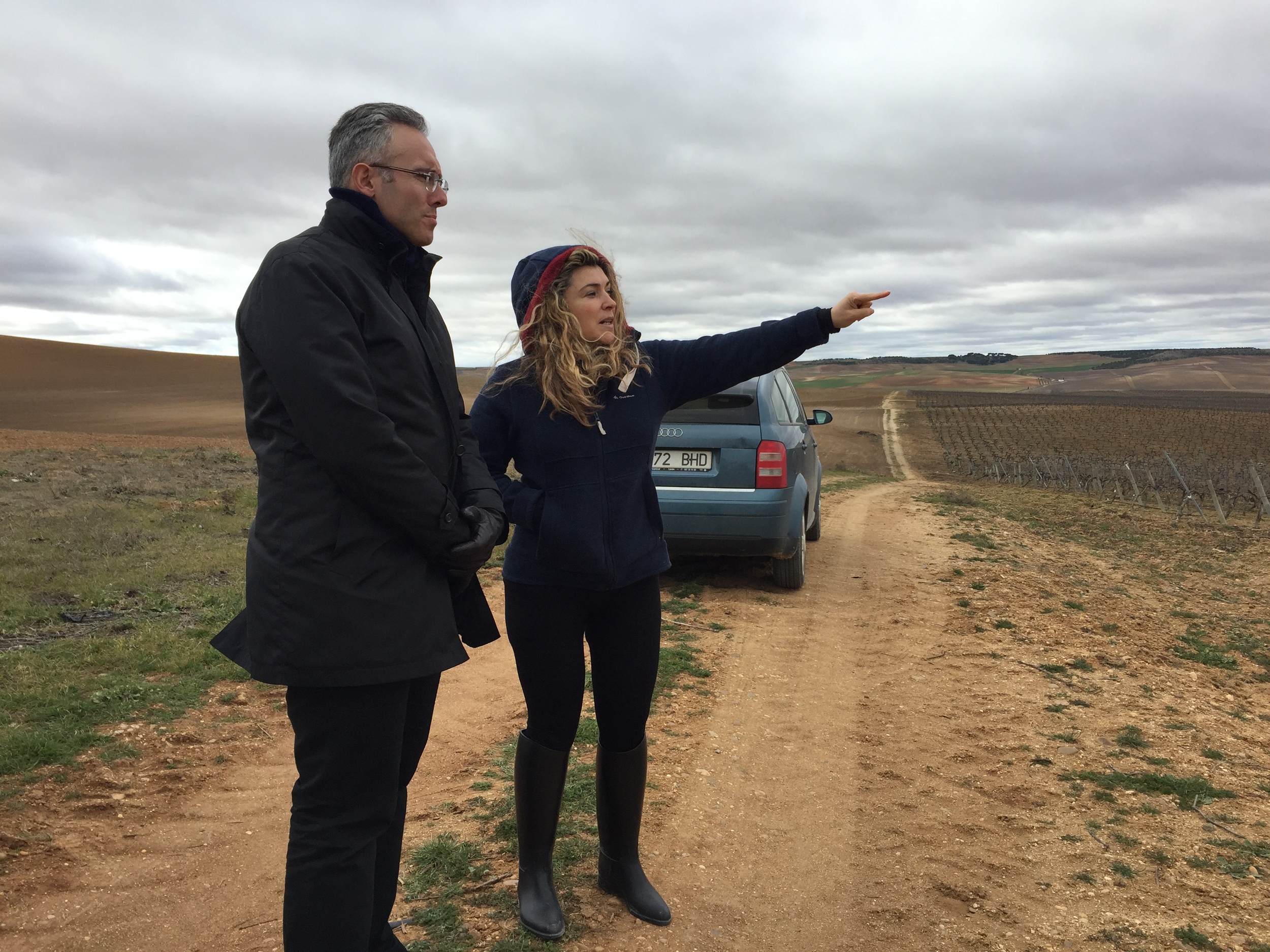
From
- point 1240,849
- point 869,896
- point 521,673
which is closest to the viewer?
point 521,673

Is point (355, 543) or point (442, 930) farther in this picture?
point (442, 930)

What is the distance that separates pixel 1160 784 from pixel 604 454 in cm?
293

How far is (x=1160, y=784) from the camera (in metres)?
3.61

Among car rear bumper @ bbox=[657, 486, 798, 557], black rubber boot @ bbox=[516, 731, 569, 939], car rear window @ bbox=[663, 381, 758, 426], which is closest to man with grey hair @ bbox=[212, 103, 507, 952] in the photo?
black rubber boot @ bbox=[516, 731, 569, 939]

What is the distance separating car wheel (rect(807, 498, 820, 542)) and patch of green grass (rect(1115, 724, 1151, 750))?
521 cm

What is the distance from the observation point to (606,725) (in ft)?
8.48

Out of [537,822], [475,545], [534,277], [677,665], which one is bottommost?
[677,665]

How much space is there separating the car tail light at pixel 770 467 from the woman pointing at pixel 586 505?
4.07m

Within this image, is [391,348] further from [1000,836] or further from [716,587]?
[716,587]

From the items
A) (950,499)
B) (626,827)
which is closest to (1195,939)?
(626,827)

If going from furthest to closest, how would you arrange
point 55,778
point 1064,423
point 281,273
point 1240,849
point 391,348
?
1. point 1064,423
2. point 55,778
3. point 1240,849
4. point 391,348
5. point 281,273

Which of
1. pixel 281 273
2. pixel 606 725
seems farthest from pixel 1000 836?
pixel 281 273

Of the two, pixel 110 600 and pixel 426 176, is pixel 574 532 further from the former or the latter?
pixel 110 600

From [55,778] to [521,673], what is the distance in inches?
89.0
